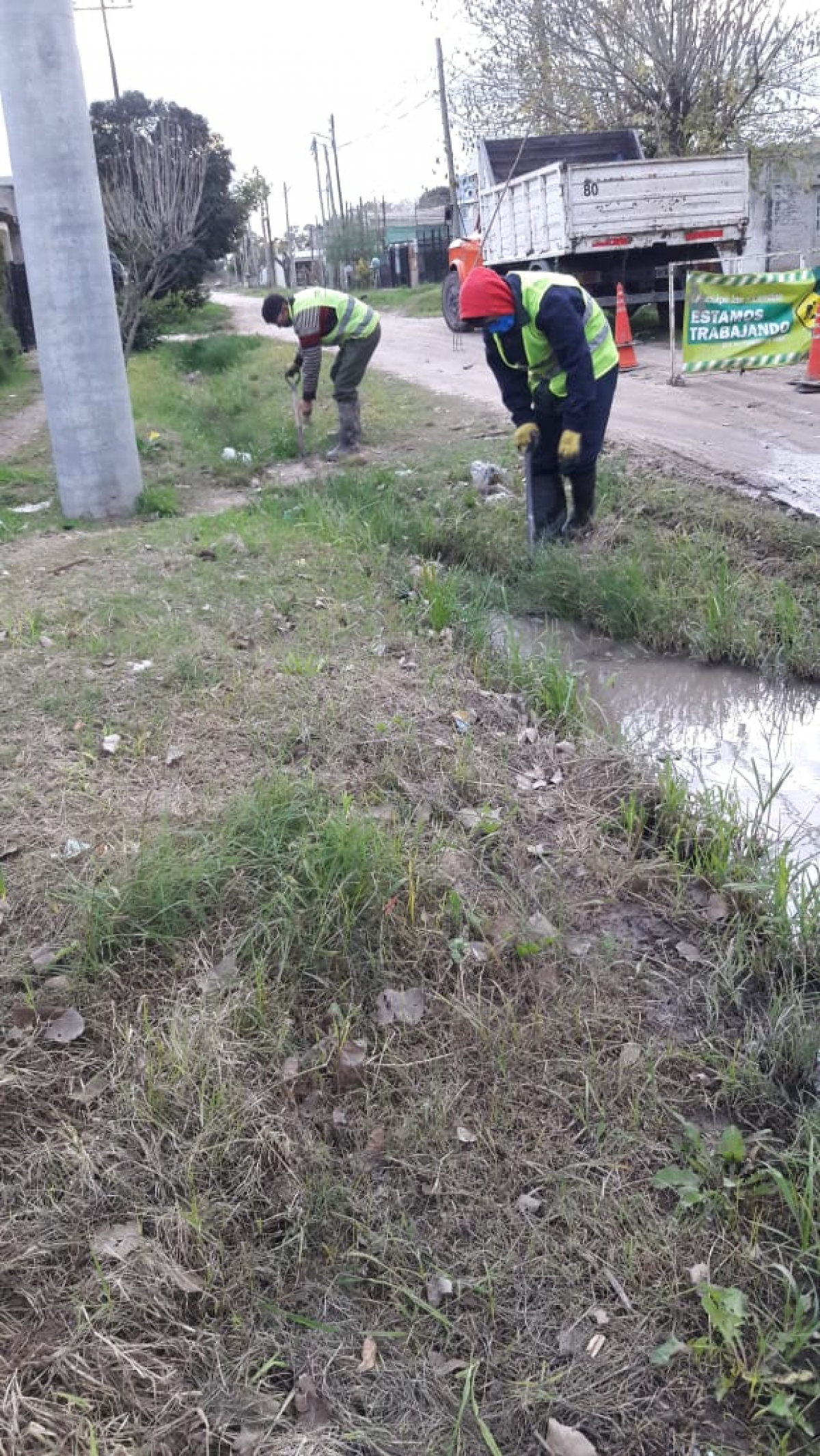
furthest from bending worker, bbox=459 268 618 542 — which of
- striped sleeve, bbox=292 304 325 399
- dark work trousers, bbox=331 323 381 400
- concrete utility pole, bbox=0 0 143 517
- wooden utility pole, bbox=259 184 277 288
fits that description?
wooden utility pole, bbox=259 184 277 288

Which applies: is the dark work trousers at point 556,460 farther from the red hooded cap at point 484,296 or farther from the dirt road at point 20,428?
the dirt road at point 20,428

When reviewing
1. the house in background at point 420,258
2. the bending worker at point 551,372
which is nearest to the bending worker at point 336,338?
the bending worker at point 551,372

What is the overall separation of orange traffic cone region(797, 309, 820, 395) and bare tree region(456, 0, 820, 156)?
995cm

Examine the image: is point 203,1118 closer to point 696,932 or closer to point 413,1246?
point 413,1246

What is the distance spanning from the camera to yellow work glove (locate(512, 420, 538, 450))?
6121 millimetres

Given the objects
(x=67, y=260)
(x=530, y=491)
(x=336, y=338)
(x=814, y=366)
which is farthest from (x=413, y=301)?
(x=530, y=491)

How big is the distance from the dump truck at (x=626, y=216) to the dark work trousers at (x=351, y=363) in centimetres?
416

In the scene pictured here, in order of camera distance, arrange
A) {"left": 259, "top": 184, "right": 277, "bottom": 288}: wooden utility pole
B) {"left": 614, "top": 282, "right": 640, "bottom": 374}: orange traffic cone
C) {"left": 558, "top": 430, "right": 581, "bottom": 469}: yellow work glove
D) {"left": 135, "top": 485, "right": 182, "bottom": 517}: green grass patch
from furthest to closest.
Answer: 1. {"left": 259, "top": 184, "right": 277, "bottom": 288}: wooden utility pole
2. {"left": 614, "top": 282, "right": 640, "bottom": 374}: orange traffic cone
3. {"left": 135, "top": 485, "right": 182, "bottom": 517}: green grass patch
4. {"left": 558, "top": 430, "right": 581, "bottom": 469}: yellow work glove

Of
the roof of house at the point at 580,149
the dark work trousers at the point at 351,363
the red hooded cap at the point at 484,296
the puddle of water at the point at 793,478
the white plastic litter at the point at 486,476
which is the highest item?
the roof of house at the point at 580,149

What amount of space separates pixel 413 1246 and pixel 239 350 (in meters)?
19.4

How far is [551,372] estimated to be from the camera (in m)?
6.06

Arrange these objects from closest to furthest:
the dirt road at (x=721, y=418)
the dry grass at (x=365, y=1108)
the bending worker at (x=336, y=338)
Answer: the dry grass at (x=365, y=1108) → the dirt road at (x=721, y=418) → the bending worker at (x=336, y=338)

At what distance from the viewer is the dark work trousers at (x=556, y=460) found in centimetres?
604

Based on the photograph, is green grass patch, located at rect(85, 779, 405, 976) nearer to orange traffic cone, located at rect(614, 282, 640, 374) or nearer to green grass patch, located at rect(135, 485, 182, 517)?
green grass patch, located at rect(135, 485, 182, 517)
